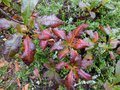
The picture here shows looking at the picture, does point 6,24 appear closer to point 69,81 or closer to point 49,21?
point 49,21

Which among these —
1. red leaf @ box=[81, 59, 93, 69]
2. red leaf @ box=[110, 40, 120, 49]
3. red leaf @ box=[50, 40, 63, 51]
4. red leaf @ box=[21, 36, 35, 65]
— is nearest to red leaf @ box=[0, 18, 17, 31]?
red leaf @ box=[21, 36, 35, 65]

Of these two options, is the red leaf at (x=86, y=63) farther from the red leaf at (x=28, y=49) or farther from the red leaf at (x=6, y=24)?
the red leaf at (x=6, y=24)

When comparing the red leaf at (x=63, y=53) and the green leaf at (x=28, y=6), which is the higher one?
the green leaf at (x=28, y=6)

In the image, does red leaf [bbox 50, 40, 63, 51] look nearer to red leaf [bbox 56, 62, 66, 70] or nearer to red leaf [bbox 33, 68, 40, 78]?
red leaf [bbox 56, 62, 66, 70]

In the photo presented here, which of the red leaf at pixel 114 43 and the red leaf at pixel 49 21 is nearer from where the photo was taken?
the red leaf at pixel 49 21

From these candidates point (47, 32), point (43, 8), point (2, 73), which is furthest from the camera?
point (43, 8)

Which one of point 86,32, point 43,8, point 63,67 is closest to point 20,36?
point 63,67

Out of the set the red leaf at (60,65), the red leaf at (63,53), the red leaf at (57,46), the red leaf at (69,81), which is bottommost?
the red leaf at (69,81)

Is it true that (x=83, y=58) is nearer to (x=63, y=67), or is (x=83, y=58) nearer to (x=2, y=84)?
(x=63, y=67)

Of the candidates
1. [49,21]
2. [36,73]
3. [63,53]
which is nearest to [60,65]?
[63,53]

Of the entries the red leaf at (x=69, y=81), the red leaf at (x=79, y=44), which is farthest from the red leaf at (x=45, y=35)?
the red leaf at (x=69, y=81)

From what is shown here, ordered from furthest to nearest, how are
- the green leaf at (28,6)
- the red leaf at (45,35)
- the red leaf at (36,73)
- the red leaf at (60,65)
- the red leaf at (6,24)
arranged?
the red leaf at (36,73)
the red leaf at (60,65)
the red leaf at (45,35)
the red leaf at (6,24)
the green leaf at (28,6)
